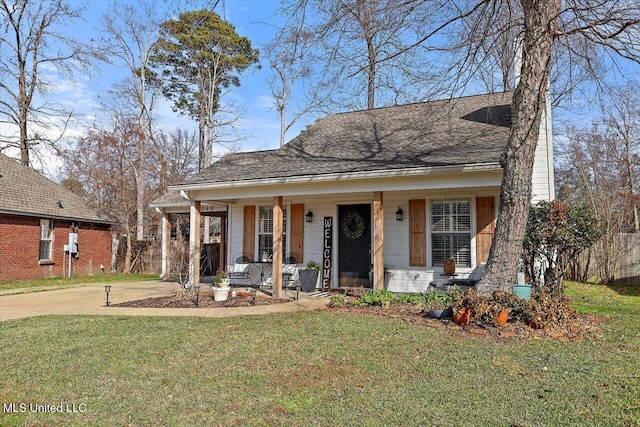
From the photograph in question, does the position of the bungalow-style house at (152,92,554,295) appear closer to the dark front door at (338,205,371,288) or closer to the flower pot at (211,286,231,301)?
the dark front door at (338,205,371,288)

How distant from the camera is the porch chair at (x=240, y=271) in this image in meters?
11.6

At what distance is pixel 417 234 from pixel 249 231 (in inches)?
179

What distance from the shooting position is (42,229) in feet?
53.4

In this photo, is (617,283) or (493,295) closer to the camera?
(493,295)

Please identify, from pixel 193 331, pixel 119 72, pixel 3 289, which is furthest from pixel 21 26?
pixel 193 331

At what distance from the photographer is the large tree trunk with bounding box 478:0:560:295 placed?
6723 millimetres

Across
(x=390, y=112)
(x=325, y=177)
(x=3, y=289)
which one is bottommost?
(x=3, y=289)

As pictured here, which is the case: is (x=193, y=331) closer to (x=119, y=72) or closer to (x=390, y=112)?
(x=390, y=112)

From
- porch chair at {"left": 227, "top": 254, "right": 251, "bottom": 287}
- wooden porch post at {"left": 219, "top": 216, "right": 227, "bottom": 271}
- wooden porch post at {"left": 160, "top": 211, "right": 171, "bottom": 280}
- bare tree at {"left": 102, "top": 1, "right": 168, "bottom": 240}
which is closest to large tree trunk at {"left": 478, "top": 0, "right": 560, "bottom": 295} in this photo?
porch chair at {"left": 227, "top": 254, "right": 251, "bottom": 287}

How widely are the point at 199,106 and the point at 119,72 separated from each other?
4486mm

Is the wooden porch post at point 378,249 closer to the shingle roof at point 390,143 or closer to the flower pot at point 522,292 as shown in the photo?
the shingle roof at point 390,143

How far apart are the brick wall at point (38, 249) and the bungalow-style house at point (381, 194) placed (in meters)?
8.05

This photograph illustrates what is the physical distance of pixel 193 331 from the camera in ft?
20.0

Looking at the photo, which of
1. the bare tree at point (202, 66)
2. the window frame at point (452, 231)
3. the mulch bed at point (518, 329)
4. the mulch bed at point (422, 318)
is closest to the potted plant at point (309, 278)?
the mulch bed at point (422, 318)
